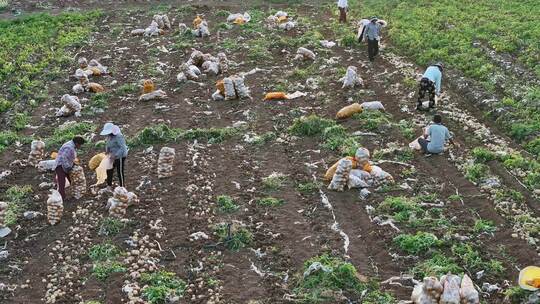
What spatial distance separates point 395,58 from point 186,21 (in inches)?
390

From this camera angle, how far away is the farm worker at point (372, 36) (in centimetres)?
2044

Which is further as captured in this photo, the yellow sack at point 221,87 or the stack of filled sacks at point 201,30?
the stack of filled sacks at point 201,30

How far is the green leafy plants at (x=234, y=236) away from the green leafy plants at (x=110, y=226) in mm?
1841

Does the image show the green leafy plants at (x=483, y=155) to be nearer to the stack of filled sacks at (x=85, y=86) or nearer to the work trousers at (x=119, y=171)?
the work trousers at (x=119, y=171)

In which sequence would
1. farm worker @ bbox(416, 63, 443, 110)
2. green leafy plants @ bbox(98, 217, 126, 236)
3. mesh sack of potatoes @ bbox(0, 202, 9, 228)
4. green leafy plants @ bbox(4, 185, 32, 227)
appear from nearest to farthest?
green leafy plants @ bbox(98, 217, 126, 236) → mesh sack of potatoes @ bbox(0, 202, 9, 228) → green leafy plants @ bbox(4, 185, 32, 227) → farm worker @ bbox(416, 63, 443, 110)

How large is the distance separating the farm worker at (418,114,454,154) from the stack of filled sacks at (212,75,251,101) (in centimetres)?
570

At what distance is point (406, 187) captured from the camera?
525 inches

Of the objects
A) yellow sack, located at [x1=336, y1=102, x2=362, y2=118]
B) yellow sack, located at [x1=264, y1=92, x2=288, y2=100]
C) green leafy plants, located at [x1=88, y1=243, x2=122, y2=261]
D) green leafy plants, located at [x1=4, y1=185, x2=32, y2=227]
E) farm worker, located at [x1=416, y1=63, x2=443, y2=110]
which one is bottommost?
green leafy plants, located at [x1=4, y1=185, x2=32, y2=227]

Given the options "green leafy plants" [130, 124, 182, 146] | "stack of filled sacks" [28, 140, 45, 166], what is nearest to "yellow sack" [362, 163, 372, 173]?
"green leafy plants" [130, 124, 182, 146]

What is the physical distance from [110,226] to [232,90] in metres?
6.84

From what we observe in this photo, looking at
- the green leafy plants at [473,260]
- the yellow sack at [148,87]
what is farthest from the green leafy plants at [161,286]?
the yellow sack at [148,87]

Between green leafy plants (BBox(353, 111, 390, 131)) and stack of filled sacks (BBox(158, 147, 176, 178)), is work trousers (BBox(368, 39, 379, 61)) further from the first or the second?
stack of filled sacks (BBox(158, 147, 176, 178))

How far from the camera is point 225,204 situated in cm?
1296

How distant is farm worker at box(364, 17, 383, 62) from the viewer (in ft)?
67.1
